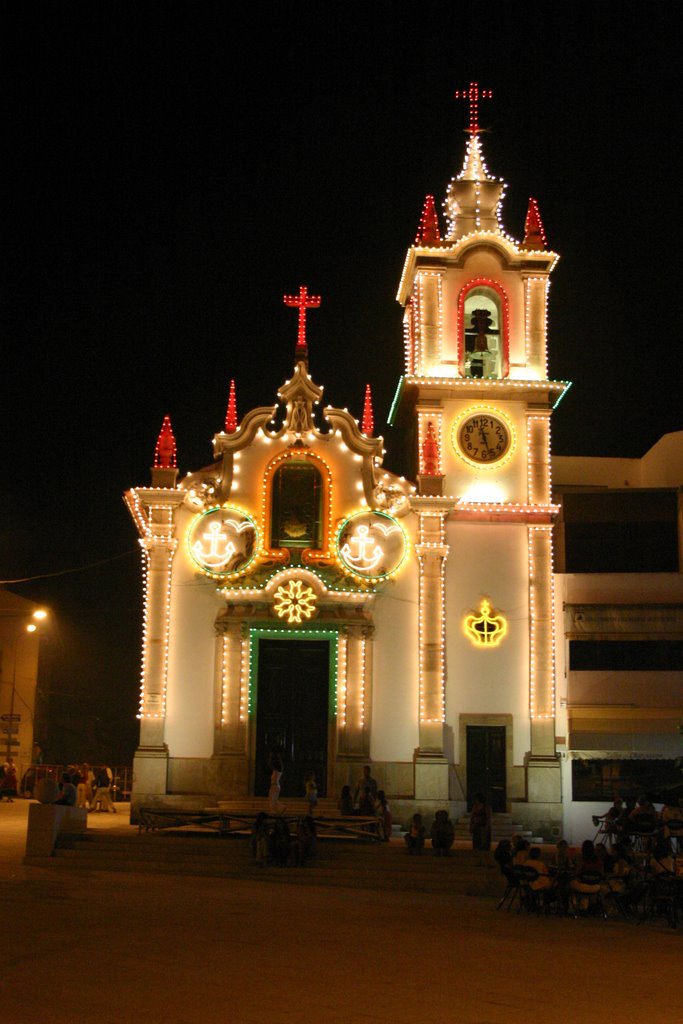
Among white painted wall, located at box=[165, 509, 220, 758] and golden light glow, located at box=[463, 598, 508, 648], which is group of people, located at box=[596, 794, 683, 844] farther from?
white painted wall, located at box=[165, 509, 220, 758]

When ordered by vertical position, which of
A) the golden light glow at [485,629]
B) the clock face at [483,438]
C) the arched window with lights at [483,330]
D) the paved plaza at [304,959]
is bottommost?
the paved plaza at [304,959]

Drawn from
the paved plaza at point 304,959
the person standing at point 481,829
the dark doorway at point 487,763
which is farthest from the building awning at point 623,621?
the paved plaza at point 304,959

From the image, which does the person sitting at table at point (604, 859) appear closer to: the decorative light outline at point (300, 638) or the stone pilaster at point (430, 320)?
the decorative light outline at point (300, 638)

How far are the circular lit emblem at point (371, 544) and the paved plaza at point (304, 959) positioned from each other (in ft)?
36.3

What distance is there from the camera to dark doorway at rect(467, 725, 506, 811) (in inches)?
1236

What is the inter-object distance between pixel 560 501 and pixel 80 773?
1608cm

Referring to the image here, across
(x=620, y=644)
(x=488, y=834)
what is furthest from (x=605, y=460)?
(x=488, y=834)

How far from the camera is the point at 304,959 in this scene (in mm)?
14852

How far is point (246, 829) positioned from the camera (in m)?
26.8

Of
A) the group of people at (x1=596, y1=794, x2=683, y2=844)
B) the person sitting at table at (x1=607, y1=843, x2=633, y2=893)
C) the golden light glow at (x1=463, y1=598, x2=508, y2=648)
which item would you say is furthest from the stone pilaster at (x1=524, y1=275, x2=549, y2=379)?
the person sitting at table at (x1=607, y1=843, x2=633, y2=893)

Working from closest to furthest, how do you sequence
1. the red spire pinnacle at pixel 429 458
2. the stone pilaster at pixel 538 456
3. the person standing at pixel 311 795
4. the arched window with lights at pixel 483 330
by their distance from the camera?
the person standing at pixel 311 795, the red spire pinnacle at pixel 429 458, the stone pilaster at pixel 538 456, the arched window with lights at pixel 483 330

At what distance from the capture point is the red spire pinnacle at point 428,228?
34625 mm

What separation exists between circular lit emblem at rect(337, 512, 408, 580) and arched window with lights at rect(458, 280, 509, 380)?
5018mm

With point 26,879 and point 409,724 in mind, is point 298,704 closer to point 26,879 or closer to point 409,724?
point 409,724
